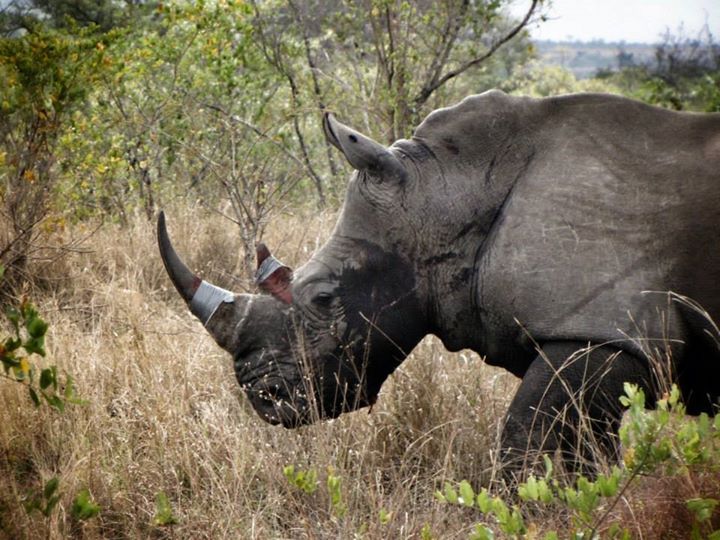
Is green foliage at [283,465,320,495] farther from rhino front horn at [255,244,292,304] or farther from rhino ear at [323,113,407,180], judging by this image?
rhino ear at [323,113,407,180]

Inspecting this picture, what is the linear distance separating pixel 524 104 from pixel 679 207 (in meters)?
0.87

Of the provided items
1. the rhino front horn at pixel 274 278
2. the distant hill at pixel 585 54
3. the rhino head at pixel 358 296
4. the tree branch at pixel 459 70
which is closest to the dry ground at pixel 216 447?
the rhino head at pixel 358 296

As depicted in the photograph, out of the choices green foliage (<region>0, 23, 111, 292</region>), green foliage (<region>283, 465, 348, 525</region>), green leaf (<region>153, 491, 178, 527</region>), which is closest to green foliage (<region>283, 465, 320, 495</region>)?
green foliage (<region>283, 465, 348, 525</region>)

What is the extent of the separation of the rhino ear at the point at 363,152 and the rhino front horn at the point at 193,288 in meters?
0.80

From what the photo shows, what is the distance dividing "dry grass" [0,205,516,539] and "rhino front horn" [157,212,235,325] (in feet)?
1.61

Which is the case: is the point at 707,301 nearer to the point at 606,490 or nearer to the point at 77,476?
the point at 606,490

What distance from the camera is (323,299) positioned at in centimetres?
471

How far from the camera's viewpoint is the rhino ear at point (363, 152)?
184 inches

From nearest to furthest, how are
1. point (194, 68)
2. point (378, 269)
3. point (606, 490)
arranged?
point (606, 490)
point (378, 269)
point (194, 68)

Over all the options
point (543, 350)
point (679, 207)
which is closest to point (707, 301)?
point (679, 207)

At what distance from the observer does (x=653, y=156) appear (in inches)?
170

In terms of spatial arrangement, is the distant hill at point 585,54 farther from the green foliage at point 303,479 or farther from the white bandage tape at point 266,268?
the green foliage at point 303,479

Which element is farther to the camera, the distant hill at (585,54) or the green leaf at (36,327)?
the distant hill at (585,54)

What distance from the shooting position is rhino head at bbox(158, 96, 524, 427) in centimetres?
464
